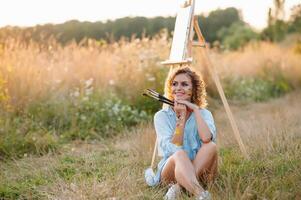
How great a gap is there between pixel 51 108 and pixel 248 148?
2933 millimetres

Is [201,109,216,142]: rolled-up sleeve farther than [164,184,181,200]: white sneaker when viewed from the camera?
Yes

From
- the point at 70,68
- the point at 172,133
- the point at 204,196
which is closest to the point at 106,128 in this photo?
the point at 70,68

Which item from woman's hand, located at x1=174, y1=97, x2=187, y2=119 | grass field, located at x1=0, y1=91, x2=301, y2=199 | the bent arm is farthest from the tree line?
the bent arm

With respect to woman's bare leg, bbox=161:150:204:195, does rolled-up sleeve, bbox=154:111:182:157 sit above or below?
above

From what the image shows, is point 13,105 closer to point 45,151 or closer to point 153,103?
point 45,151

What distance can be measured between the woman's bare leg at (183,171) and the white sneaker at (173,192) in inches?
1.5

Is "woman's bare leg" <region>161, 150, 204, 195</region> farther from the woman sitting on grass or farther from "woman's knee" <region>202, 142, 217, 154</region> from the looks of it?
"woman's knee" <region>202, 142, 217, 154</region>

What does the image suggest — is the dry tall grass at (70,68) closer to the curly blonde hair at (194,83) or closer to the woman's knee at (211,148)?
the curly blonde hair at (194,83)

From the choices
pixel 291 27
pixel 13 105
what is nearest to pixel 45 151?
pixel 13 105

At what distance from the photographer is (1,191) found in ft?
13.2

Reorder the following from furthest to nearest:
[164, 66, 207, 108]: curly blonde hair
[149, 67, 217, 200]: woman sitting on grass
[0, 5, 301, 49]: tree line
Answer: [0, 5, 301, 49]: tree line → [164, 66, 207, 108]: curly blonde hair → [149, 67, 217, 200]: woman sitting on grass

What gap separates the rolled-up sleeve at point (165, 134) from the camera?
3.72m

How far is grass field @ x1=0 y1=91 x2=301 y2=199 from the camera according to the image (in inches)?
136

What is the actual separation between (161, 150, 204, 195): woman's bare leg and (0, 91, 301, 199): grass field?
3.3 inches
